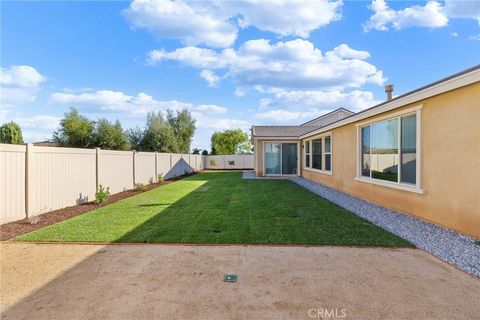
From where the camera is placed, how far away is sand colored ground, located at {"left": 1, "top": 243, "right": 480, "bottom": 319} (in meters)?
2.84

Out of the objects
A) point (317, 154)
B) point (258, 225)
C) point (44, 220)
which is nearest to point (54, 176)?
point (44, 220)

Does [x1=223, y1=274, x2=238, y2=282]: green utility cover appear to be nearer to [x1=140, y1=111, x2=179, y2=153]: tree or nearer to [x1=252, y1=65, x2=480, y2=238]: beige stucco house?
[x1=252, y1=65, x2=480, y2=238]: beige stucco house

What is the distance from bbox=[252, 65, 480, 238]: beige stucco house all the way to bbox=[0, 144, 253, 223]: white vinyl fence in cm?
908

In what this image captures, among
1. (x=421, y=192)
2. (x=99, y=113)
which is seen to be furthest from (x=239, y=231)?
(x=99, y=113)

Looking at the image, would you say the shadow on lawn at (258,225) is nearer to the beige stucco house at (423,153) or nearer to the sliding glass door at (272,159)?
the beige stucco house at (423,153)

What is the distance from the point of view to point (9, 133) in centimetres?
2672

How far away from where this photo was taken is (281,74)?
1925 centimetres

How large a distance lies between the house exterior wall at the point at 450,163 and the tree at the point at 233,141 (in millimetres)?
41718

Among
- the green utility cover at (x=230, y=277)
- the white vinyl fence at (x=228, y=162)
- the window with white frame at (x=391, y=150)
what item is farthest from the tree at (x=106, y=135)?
the green utility cover at (x=230, y=277)

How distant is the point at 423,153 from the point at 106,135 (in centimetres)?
2379

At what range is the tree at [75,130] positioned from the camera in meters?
24.4

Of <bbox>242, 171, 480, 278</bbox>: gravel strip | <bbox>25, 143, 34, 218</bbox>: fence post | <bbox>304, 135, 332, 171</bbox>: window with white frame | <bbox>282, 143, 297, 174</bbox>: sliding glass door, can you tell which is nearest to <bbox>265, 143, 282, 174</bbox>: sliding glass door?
<bbox>282, 143, 297, 174</bbox>: sliding glass door

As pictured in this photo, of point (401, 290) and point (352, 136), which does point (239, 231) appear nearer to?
point (401, 290)

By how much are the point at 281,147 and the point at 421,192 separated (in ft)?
42.2
